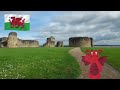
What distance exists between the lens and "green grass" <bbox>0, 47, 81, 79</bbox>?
48.4 ft

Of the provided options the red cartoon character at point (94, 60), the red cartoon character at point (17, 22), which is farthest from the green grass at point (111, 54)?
the red cartoon character at point (17, 22)

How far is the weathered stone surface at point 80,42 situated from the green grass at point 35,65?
998 mm

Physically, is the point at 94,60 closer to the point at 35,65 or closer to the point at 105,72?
the point at 105,72

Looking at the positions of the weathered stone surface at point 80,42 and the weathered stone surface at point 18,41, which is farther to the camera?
the weathered stone surface at point 80,42

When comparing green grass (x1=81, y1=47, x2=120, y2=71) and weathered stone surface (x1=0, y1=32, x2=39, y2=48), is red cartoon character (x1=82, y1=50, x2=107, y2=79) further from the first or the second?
weathered stone surface (x1=0, y1=32, x2=39, y2=48)

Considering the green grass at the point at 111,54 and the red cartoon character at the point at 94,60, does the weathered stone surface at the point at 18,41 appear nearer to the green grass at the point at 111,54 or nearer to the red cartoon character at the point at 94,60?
the green grass at the point at 111,54

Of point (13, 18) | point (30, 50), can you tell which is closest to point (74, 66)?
point (30, 50)

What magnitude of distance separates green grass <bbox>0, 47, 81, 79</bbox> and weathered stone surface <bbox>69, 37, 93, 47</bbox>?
1.00m

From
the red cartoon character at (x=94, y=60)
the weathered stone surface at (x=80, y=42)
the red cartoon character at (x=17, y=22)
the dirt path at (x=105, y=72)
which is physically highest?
the red cartoon character at (x=17, y=22)

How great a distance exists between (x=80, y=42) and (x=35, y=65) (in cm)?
326

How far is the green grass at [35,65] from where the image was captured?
14.8 m

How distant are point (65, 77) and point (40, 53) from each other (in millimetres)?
2266

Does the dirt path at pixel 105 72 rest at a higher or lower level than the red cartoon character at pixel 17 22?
lower
